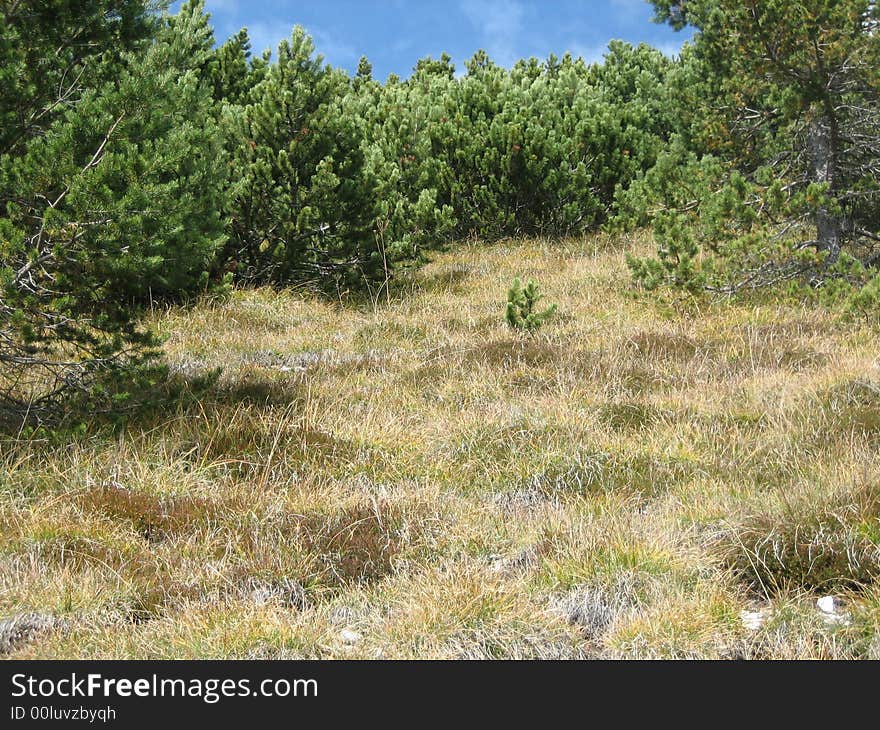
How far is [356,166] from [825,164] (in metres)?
4.95

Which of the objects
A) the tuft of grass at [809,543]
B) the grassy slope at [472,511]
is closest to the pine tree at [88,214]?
the grassy slope at [472,511]

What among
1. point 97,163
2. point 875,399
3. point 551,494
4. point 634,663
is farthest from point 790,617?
point 97,163

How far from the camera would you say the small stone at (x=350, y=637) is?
291cm

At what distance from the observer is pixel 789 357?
6.38 metres

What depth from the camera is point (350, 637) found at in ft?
9.60

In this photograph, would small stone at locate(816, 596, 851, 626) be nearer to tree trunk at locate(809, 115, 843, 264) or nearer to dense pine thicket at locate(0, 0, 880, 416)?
dense pine thicket at locate(0, 0, 880, 416)

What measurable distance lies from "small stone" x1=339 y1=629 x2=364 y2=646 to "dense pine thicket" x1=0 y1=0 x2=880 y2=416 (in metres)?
2.19

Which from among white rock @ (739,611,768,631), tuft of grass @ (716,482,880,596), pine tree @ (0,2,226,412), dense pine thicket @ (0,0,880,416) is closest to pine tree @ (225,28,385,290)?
dense pine thicket @ (0,0,880,416)

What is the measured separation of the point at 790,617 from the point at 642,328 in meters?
4.63

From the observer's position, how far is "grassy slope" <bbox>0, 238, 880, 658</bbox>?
9.55 ft

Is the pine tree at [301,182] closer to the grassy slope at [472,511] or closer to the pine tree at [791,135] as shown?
the grassy slope at [472,511]

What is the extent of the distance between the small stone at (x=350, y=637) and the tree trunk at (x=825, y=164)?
7.41 metres

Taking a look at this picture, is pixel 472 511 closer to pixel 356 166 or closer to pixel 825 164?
pixel 356 166

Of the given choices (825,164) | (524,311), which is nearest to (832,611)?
(524,311)
